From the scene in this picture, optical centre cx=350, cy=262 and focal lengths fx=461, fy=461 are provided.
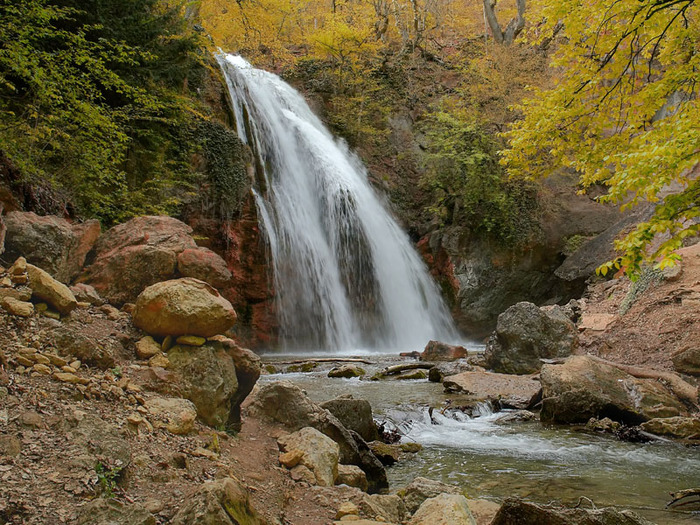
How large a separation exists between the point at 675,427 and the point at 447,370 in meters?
4.66

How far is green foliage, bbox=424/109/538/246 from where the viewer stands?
1845cm

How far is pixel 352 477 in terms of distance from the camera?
3.84 metres

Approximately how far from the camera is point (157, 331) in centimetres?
382

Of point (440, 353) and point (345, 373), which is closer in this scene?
point (345, 373)

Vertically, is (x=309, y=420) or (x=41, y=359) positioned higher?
(x=41, y=359)

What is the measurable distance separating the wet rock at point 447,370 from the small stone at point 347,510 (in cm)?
645

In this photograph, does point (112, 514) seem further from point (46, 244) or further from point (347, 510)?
point (46, 244)

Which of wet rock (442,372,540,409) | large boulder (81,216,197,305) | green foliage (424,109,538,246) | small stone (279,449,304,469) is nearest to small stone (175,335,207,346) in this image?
large boulder (81,216,197,305)

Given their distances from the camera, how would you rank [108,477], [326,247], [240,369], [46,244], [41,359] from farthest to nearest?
[326,247] < [240,369] < [46,244] < [41,359] < [108,477]

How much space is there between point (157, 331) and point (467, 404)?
504cm

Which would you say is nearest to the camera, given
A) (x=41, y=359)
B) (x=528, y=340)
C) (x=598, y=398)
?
(x=41, y=359)

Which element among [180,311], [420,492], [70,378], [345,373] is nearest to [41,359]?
[70,378]

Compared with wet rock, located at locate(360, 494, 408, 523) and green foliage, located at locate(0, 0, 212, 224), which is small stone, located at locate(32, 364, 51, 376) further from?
green foliage, located at locate(0, 0, 212, 224)

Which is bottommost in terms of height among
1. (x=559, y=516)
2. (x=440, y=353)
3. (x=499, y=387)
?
(x=559, y=516)
